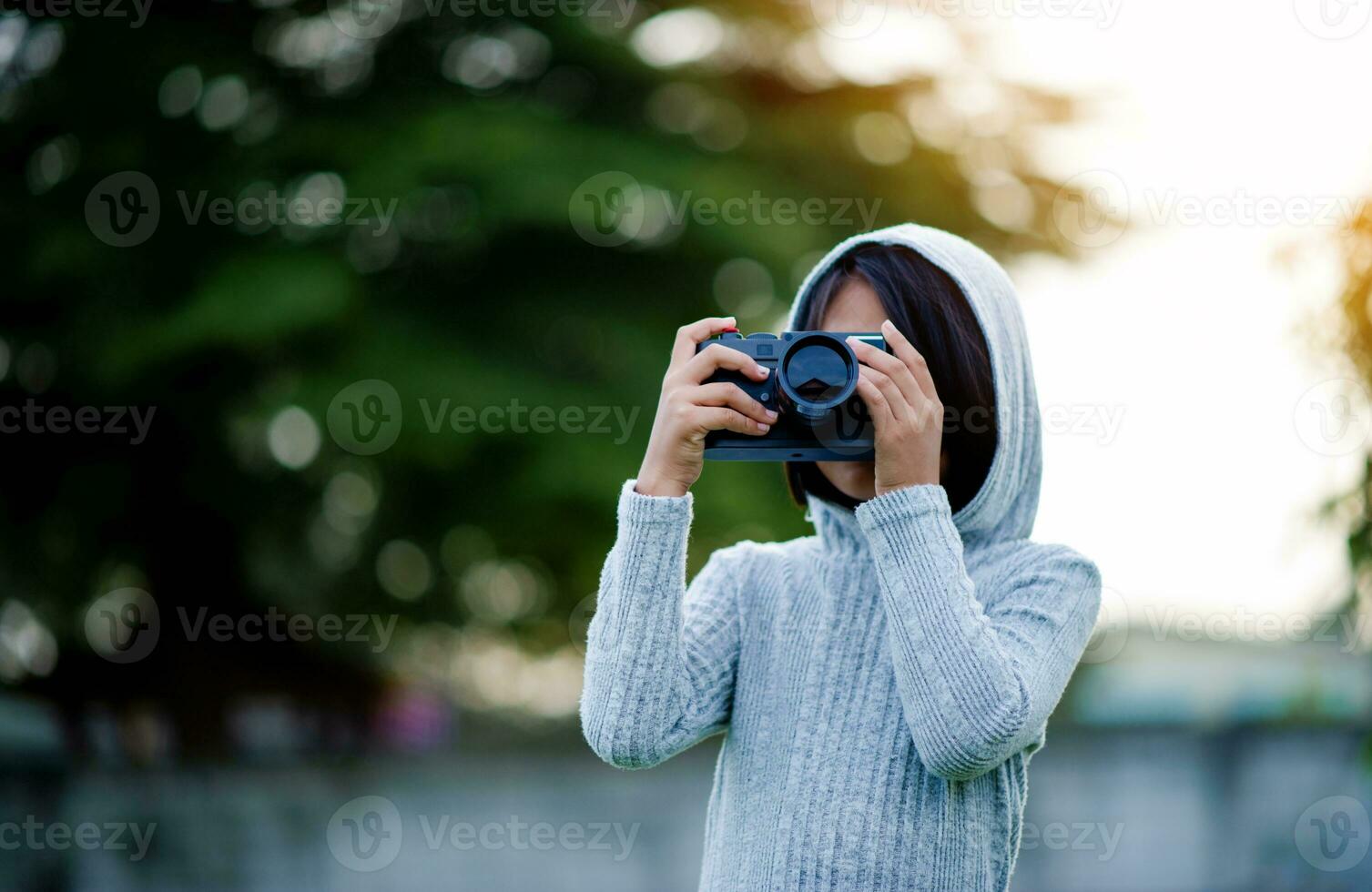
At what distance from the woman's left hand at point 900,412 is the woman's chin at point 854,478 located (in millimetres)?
110

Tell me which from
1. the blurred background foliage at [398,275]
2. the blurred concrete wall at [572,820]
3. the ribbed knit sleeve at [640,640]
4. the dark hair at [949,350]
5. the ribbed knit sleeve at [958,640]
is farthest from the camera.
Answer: the blurred background foliage at [398,275]

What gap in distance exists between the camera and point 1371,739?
304 cm

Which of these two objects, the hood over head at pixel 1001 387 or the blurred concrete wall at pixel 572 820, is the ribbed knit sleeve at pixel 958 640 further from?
the blurred concrete wall at pixel 572 820

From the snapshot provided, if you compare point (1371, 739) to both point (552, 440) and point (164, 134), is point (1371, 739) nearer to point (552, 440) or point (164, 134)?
point (552, 440)

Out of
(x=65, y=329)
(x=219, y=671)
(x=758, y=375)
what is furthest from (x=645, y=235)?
(x=758, y=375)

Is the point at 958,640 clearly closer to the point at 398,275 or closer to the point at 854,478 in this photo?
the point at 854,478

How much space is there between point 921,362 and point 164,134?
5.35 meters

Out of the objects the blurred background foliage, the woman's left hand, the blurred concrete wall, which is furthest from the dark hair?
the blurred background foliage

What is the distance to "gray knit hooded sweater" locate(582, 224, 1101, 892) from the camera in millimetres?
1289

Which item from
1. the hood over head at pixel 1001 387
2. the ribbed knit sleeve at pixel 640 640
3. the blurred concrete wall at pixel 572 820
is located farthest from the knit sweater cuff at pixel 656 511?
the blurred concrete wall at pixel 572 820

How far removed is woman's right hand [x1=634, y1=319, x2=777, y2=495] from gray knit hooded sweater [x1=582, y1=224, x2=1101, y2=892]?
1.3 inches

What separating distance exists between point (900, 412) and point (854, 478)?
7.0 inches

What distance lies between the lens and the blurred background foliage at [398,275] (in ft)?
18.1

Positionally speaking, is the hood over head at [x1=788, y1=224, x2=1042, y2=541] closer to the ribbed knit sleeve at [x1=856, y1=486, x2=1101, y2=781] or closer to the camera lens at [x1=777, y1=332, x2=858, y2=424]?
the ribbed knit sleeve at [x1=856, y1=486, x2=1101, y2=781]
